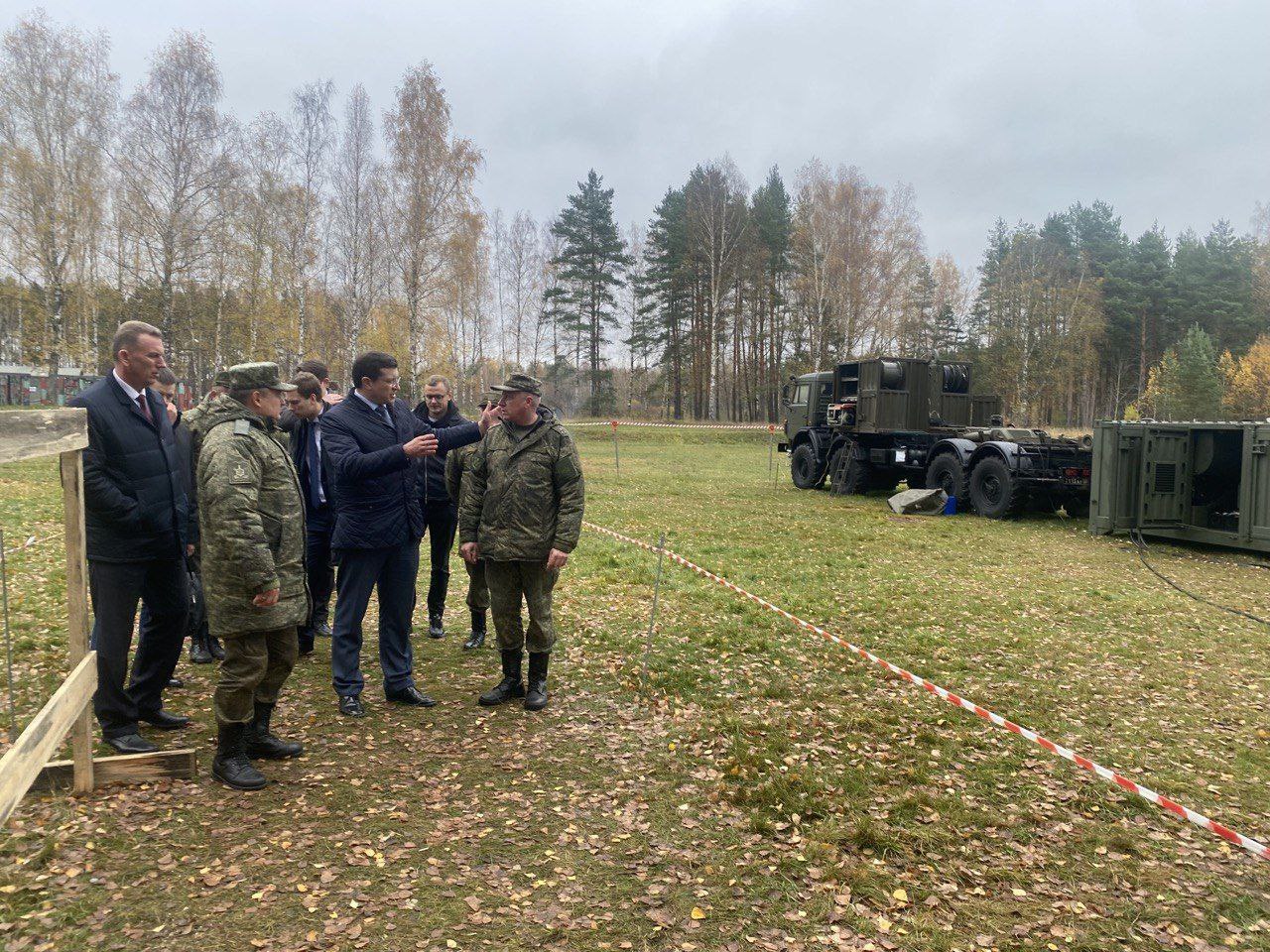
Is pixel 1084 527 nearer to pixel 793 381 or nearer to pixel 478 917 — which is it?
pixel 793 381

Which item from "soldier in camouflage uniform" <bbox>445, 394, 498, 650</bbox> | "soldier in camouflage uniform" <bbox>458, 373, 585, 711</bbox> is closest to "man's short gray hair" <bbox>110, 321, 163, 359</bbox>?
"soldier in camouflage uniform" <bbox>458, 373, 585, 711</bbox>

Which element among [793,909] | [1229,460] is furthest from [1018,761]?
[1229,460]

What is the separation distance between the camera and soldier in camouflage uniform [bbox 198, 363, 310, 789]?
11.6 ft

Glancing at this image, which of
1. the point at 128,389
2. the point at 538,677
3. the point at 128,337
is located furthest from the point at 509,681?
the point at 128,337

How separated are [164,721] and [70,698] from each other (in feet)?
4.50

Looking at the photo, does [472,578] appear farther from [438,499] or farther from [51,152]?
[51,152]

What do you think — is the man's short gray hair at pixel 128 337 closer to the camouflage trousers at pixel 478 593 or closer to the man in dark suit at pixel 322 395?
the man in dark suit at pixel 322 395

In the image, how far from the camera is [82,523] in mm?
3289

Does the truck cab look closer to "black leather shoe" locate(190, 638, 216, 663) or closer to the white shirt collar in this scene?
"black leather shoe" locate(190, 638, 216, 663)

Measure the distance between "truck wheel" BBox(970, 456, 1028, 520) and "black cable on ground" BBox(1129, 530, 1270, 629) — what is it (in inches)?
76.0

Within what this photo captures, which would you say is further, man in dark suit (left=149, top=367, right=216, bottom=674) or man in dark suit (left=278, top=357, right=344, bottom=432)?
man in dark suit (left=278, top=357, right=344, bottom=432)

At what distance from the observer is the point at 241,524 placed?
11.5ft

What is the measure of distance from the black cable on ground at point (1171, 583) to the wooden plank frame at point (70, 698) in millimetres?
9217

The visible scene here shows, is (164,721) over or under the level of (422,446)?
under
